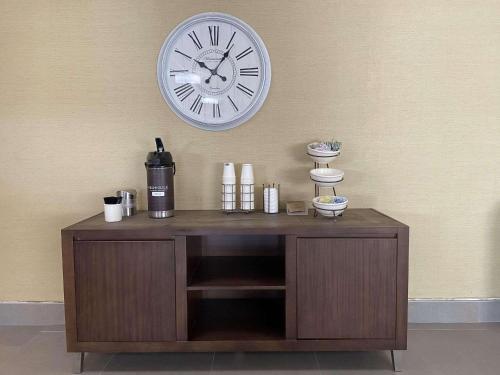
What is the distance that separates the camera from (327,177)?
2.18 meters

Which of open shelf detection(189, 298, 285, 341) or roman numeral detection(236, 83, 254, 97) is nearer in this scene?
open shelf detection(189, 298, 285, 341)

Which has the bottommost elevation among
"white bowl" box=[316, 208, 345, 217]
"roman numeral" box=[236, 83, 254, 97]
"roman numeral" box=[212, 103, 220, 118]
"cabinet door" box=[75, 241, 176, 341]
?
"cabinet door" box=[75, 241, 176, 341]

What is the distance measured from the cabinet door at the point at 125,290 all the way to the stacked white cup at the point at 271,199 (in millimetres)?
620

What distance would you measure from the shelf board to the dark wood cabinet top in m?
0.27

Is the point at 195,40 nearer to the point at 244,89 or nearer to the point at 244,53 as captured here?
Answer: the point at 244,53

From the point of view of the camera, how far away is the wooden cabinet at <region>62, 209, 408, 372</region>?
76.4 inches

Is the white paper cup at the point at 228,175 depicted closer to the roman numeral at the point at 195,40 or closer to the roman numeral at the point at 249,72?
the roman numeral at the point at 249,72

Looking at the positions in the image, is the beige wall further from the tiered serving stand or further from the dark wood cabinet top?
the dark wood cabinet top

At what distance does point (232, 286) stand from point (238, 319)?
346 millimetres

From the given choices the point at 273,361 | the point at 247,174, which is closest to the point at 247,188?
the point at 247,174

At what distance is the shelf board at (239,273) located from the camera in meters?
1.97

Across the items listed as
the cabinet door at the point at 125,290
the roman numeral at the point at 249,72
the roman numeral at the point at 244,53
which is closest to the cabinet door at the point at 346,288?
the cabinet door at the point at 125,290

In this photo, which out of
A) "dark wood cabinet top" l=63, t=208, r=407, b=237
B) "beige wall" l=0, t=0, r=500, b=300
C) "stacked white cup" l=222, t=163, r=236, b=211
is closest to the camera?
"dark wood cabinet top" l=63, t=208, r=407, b=237

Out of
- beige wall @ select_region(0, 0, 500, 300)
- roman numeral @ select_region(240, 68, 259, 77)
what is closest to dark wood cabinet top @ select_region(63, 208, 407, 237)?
beige wall @ select_region(0, 0, 500, 300)
